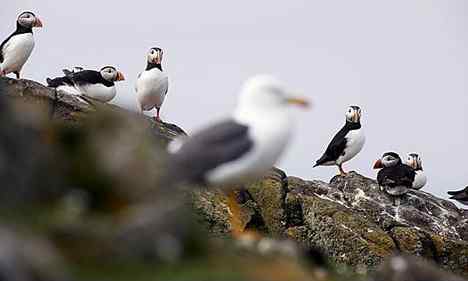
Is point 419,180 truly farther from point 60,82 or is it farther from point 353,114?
point 60,82

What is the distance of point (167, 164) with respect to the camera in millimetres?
7410

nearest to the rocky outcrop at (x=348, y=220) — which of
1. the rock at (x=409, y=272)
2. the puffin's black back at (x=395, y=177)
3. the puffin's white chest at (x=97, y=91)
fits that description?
the puffin's black back at (x=395, y=177)

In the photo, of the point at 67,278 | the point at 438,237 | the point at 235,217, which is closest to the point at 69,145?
the point at 67,278

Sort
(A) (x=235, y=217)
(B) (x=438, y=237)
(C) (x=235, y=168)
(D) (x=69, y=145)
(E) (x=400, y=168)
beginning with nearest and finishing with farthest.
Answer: (D) (x=69, y=145)
(C) (x=235, y=168)
(A) (x=235, y=217)
(B) (x=438, y=237)
(E) (x=400, y=168)

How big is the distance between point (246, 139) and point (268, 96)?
1.73ft

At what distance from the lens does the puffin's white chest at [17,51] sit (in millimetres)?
26328

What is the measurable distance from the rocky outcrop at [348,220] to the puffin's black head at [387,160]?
357 cm

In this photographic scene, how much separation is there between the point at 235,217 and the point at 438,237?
604cm

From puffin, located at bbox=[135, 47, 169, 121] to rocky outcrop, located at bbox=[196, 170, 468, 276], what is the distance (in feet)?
17.4

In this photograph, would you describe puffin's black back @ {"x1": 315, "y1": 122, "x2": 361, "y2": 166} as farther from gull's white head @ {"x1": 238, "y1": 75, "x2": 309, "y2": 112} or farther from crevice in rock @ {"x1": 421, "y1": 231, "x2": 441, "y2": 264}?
gull's white head @ {"x1": 238, "y1": 75, "x2": 309, "y2": 112}

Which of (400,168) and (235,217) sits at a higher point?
(400,168)

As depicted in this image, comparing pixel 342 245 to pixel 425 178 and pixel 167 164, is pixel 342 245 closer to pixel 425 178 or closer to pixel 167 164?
pixel 425 178

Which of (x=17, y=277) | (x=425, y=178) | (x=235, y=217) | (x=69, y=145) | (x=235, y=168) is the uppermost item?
(x=425, y=178)

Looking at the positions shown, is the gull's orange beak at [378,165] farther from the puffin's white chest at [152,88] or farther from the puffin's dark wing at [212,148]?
the puffin's dark wing at [212,148]
